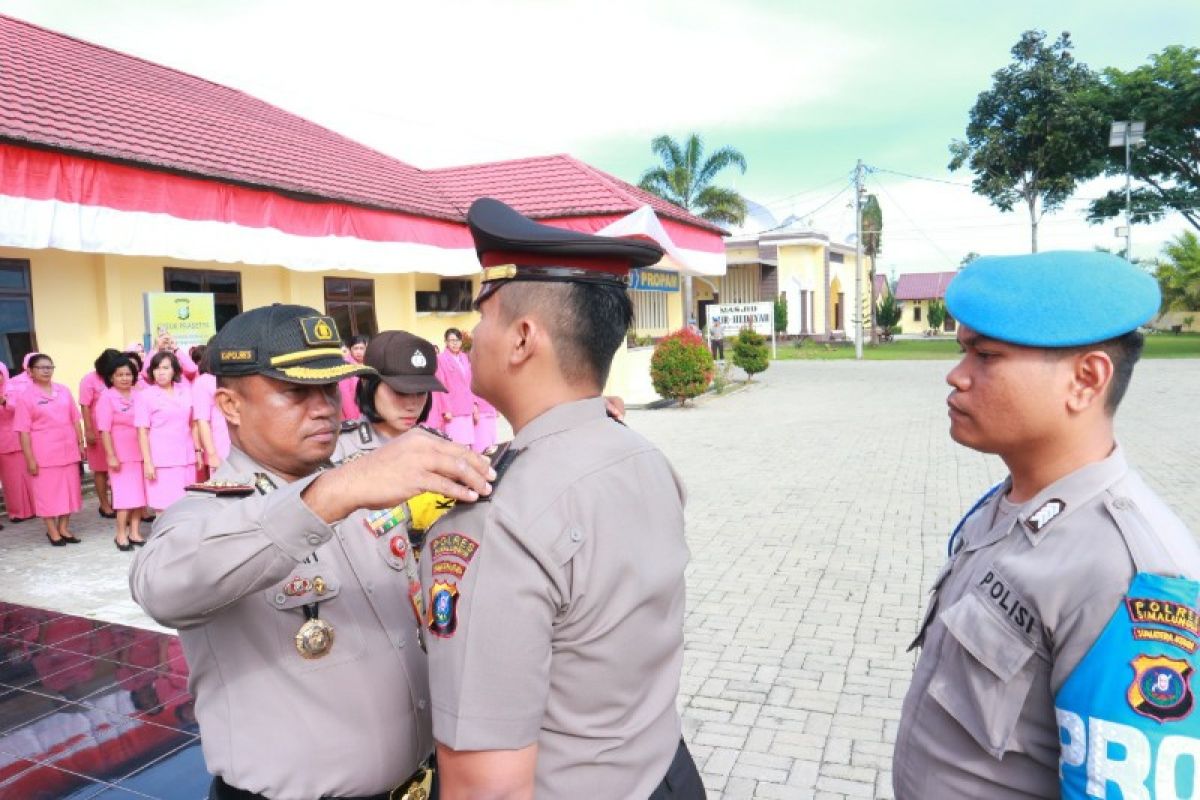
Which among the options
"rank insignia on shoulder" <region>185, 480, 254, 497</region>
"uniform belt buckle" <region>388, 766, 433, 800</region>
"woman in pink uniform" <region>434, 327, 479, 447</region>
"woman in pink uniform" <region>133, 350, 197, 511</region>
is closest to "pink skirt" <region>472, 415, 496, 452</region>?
"woman in pink uniform" <region>434, 327, 479, 447</region>

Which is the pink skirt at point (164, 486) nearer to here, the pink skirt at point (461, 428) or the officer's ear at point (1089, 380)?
the pink skirt at point (461, 428)

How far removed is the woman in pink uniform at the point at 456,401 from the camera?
29.1 ft

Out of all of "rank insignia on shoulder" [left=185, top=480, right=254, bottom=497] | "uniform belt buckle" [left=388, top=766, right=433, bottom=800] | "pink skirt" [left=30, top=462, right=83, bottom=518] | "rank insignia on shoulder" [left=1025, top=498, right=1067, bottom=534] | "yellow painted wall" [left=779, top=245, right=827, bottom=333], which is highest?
"yellow painted wall" [left=779, top=245, right=827, bottom=333]

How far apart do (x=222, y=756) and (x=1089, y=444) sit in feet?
5.54

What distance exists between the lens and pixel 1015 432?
1.44m

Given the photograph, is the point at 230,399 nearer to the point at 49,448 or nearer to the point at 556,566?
the point at 556,566

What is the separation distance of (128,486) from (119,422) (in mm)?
540

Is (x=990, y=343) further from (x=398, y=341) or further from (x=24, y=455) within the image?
(x=24, y=455)

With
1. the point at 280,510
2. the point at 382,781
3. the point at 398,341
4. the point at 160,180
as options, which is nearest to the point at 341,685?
the point at 382,781

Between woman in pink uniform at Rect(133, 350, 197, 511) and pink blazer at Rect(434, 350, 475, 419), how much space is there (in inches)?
105

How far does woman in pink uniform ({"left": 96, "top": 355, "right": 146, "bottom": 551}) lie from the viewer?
6539mm

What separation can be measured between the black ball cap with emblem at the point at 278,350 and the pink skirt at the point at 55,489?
6.33 m

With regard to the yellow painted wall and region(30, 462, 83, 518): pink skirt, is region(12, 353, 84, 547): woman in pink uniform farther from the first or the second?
the yellow painted wall

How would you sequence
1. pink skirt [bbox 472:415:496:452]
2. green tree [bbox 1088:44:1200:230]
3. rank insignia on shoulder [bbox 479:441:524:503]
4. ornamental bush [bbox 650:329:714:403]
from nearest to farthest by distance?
rank insignia on shoulder [bbox 479:441:524:503] → pink skirt [bbox 472:415:496:452] → ornamental bush [bbox 650:329:714:403] → green tree [bbox 1088:44:1200:230]
